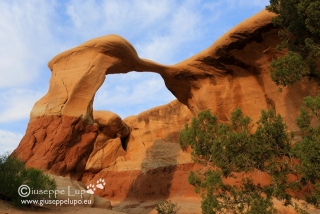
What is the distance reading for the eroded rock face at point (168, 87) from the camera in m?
11.9

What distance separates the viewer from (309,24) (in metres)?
7.06

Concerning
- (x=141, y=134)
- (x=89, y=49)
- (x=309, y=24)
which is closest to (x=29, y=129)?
(x=89, y=49)

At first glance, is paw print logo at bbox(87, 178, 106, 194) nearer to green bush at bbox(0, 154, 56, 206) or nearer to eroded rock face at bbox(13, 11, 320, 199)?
eroded rock face at bbox(13, 11, 320, 199)

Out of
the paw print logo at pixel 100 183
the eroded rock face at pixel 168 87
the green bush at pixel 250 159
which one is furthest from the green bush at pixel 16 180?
the paw print logo at pixel 100 183

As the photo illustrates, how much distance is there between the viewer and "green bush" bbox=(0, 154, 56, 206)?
26.1ft

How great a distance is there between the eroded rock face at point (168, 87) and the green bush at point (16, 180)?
2561mm

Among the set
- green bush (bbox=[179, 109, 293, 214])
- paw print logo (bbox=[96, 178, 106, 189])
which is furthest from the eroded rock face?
green bush (bbox=[179, 109, 293, 214])

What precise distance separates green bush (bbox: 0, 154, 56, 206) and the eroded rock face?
256 cm

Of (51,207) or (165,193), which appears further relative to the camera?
(165,193)

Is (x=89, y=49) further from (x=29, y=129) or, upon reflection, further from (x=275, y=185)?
(x=275, y=185)

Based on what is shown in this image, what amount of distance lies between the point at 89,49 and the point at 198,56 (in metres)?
4.81

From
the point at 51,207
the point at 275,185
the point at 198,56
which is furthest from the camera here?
the point at 198,56

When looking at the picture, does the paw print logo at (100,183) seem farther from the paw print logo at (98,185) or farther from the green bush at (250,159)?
the green bush at (250,159)

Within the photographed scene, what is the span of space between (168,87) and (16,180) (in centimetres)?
1054
